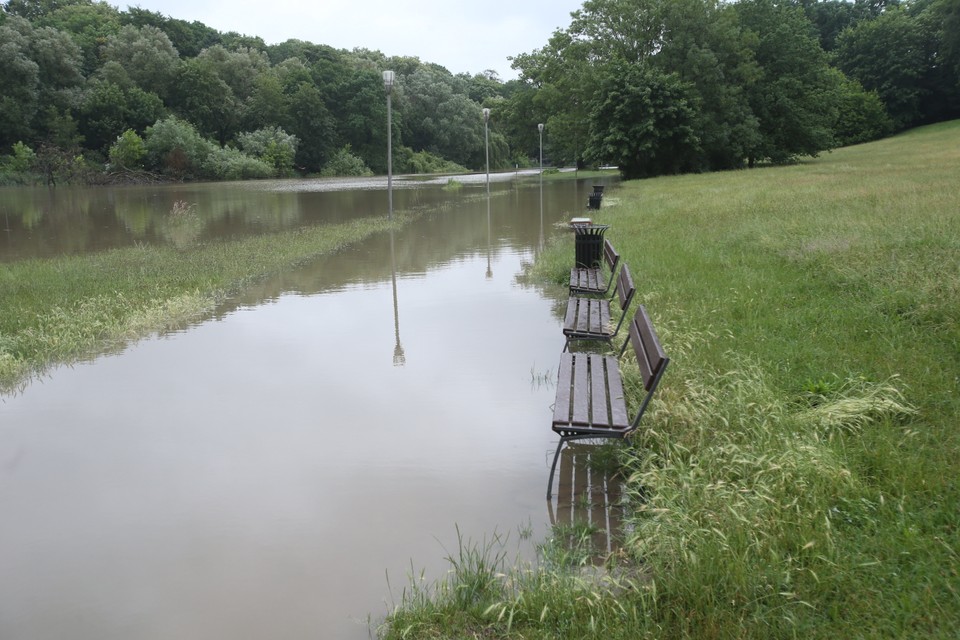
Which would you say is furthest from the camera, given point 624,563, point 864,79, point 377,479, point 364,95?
point 364,95

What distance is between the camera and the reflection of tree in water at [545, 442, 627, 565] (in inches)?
148

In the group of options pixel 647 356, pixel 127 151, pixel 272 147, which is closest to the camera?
pixel 647 356

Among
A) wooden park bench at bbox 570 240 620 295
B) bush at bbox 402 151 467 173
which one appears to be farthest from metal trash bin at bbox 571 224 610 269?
bush at bbox 402 151 467 173

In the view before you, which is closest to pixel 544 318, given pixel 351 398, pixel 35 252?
pixel 351 398

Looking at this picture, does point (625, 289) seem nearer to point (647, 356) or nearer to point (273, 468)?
point (647, 356)

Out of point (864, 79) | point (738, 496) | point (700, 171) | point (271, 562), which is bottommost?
point (271, 562)

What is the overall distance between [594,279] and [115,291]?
22.5 feet

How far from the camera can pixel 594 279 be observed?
9.66 meters

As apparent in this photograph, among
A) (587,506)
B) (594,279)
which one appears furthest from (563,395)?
(594,279)

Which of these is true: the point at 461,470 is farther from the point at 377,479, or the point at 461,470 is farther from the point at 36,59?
the point at 36,59

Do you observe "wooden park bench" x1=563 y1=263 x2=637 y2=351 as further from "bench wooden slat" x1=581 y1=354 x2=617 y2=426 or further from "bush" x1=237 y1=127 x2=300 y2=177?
"bush" x1=237 y1=127 x2=300 y2=177

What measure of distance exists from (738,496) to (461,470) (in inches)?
72.2

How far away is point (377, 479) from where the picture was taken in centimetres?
477

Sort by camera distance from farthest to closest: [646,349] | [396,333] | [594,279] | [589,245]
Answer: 1. [589,245]
2. [594,279]
3. [396,333]
4. [646,349]
